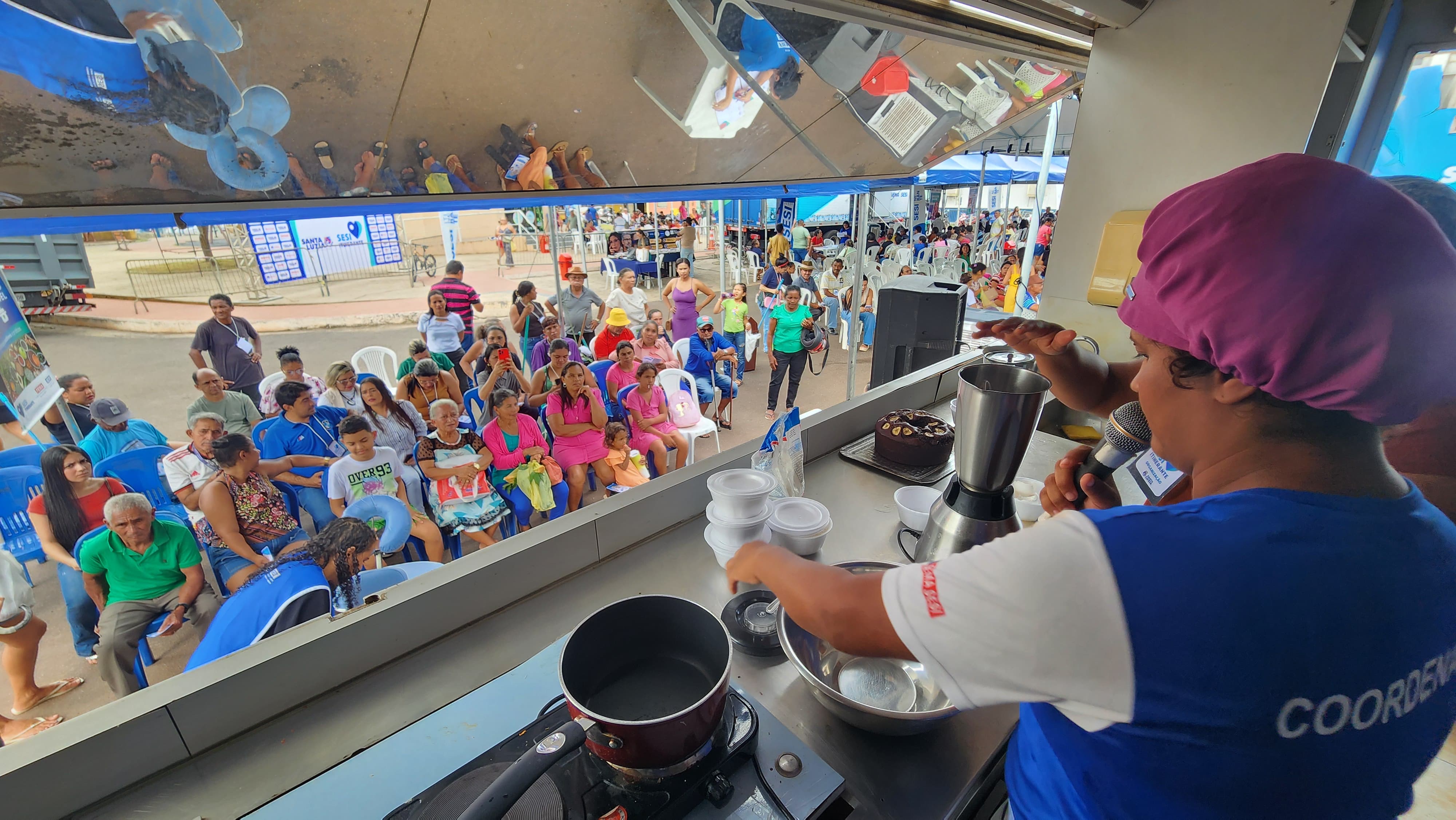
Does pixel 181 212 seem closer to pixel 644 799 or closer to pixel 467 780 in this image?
pixel 467 780

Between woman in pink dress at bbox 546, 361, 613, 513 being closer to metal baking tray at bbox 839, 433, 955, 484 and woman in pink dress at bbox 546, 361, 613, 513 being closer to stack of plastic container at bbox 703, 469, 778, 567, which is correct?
metal baking tray at bbox 839, 433, 955, 484

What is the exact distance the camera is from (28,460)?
114 inches

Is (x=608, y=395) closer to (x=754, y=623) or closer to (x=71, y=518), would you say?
(x=71, y=518)

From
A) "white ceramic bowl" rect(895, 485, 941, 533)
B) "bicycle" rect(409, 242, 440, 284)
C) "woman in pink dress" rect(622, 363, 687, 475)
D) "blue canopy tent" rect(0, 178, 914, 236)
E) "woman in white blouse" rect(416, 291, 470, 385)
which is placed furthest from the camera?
"bicycle" rect(409, 242, 440, 284)

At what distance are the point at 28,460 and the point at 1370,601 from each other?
4.70 metres

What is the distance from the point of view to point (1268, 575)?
462 mm

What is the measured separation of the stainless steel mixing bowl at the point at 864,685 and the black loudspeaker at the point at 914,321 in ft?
9.10

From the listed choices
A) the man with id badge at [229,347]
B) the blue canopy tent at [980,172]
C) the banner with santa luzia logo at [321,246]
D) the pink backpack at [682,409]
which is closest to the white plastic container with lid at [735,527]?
the pink backpack at [682,409]

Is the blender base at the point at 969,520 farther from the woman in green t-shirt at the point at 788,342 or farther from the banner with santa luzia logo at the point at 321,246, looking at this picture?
the banner with santa luzia logo at the point at 321,246

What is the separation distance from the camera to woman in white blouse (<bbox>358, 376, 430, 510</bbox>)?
327cm

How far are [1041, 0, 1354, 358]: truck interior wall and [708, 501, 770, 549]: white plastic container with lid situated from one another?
205 centimetres

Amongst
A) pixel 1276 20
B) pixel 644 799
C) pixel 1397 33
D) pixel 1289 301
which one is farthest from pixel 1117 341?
pixel 644 799

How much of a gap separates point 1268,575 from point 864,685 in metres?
0.68

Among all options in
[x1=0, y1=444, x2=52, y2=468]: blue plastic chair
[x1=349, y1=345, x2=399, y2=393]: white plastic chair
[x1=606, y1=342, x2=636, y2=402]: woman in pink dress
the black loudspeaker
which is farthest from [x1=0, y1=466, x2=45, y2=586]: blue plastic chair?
the black loudspeaker
